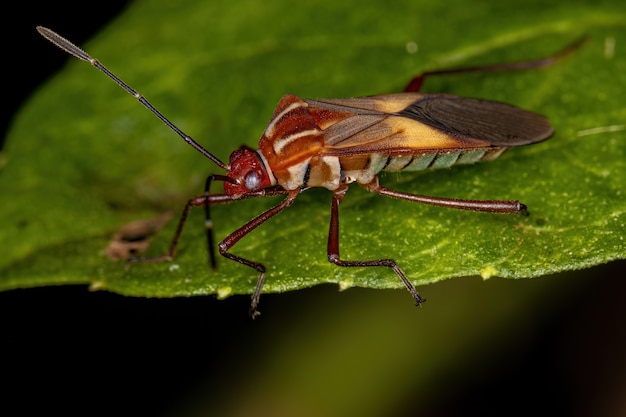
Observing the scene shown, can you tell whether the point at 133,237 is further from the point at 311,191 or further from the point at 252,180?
the point at 311,191

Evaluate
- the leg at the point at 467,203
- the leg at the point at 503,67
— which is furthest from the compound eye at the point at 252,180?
the leg at the point at 503,67

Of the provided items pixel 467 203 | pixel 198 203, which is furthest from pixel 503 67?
pixel 198 203

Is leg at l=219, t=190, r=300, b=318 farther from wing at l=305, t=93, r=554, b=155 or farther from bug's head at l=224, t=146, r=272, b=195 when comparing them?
wing at l=305, t=93, r=554, b=155

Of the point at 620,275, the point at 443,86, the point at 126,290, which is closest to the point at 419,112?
the point at 443,86

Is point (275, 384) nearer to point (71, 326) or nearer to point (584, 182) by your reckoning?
point (71, 326)

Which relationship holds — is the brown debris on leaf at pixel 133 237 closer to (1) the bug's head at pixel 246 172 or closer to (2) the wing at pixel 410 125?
(1) the bug's head at pixel 246 172

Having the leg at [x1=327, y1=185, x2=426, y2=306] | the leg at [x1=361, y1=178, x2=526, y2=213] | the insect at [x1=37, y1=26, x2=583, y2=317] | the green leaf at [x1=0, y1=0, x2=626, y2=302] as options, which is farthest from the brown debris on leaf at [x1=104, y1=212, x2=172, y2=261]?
the leg at [x1=361, y1=178, x2=526, y2=213]

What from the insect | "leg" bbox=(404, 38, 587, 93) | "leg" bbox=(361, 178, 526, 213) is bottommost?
"leg" bbox=(361, 178, 526, 213)

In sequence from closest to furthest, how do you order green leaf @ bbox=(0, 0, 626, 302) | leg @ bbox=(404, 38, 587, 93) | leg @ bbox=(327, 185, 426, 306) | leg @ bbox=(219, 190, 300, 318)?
1. leg @ bbox=(327, 185, 426, 306)
2. green leaf @ bbox=(0, 0, 626, 302)
3. leg @ bbox=(219, 190, 300, 318)
4. leg @ bbox=(404, 38, 587, 93)
